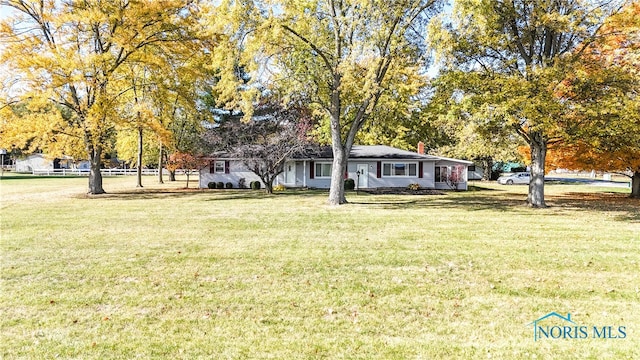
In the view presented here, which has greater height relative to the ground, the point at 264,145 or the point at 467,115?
the point at 467,115

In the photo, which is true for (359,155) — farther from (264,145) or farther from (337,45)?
(337,45)

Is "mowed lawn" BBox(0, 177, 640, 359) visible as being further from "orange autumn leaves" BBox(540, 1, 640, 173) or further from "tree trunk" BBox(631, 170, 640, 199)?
"tree trunk" BBox(631, 170, 640, 199)

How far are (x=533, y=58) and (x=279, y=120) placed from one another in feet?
67.6

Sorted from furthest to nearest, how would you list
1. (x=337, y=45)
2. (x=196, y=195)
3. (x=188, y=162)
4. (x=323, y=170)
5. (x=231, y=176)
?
(x=231, y=176) → (x=323, y=170) → (x=188, y=162) → (x=196, y=195) → (x=337, y=45)

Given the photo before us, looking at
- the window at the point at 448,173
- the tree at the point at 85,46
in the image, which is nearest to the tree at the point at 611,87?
the window at the point at 448,173

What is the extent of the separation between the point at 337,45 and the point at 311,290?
14494 mm

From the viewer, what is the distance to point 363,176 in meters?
31.5

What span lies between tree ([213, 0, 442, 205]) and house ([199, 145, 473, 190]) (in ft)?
38.6

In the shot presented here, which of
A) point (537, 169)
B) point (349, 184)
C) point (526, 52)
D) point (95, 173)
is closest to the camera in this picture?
point (537, 169)

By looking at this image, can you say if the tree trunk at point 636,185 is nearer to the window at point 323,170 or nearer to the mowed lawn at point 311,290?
the mowed lawn at point 311,290

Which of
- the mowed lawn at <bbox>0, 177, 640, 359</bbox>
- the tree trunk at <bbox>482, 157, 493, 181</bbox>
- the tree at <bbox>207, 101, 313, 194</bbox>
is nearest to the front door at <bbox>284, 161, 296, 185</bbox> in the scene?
the tree at <bbox>207, 101, 313, 194</bbox>

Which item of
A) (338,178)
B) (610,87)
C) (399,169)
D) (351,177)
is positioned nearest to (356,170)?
(351,177)

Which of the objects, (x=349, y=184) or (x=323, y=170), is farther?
(x=323, y=170)

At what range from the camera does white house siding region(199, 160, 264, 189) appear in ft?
105
